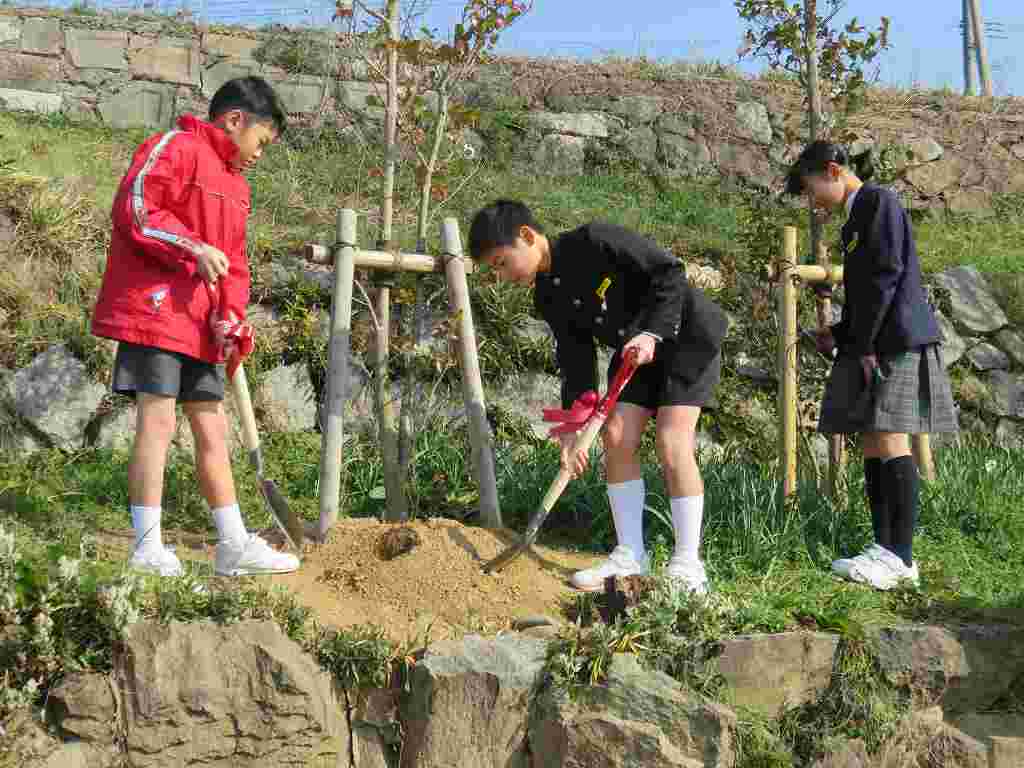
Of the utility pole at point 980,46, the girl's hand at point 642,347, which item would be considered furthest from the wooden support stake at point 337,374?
the utility pole at point 980,46

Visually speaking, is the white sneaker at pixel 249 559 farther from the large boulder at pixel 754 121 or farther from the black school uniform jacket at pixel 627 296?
the large boulder at pixel 754 121

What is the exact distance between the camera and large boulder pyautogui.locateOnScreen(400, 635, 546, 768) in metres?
3.35

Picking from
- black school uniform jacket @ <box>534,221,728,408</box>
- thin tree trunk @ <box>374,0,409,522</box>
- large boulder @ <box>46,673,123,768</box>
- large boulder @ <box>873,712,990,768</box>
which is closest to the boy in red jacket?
large boulder @ <box>46,673,123,768</box>

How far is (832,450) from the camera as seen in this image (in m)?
5.02

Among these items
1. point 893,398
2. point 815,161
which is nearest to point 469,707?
point 893,398

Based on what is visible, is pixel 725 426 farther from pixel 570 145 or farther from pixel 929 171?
pixel 929 171

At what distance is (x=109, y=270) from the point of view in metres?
3.64

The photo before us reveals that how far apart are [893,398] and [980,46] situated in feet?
38.2

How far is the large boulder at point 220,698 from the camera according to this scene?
3.16m

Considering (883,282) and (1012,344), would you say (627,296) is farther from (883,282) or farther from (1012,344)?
(1012,344)

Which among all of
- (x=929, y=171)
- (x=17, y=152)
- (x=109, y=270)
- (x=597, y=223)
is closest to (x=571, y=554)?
(x=597, y=223)

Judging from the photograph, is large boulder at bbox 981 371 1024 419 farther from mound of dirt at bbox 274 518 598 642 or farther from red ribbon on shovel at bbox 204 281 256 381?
red ribbon on shovel at bbox 204 281 256 381

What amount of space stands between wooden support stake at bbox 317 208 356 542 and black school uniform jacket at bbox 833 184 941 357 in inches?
77.9

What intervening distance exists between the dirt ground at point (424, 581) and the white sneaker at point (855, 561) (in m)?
1.02
